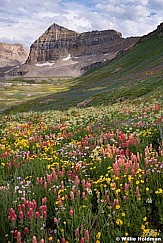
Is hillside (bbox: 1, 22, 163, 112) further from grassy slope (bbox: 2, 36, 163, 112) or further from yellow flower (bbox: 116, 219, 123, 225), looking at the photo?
yellow flower (bbox: 116, 219, 123, 225)

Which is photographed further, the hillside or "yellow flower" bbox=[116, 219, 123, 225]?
the hillside

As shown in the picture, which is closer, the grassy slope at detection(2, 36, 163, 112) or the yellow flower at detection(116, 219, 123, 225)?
the yellow flower at detection(116, 219, 123, 225)

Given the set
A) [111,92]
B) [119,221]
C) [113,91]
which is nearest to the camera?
[119,221]

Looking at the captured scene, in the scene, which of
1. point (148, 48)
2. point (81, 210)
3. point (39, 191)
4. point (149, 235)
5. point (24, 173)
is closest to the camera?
point (149, 235)

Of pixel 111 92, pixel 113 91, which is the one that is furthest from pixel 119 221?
pixel 113 91

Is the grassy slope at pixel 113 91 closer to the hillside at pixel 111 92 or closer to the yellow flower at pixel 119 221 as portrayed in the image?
the hillside at pixel 111 92

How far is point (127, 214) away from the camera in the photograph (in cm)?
417

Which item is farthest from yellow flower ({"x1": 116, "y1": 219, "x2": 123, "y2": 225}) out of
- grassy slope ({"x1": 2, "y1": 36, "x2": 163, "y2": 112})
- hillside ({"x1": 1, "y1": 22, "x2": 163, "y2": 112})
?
grassy slope ({"x1": 2, "y1": 36, "x2": 163, "y2": 112})

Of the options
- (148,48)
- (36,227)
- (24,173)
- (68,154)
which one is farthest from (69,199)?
(148,48)

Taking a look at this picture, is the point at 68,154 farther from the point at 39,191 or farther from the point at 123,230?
the point at 123,230

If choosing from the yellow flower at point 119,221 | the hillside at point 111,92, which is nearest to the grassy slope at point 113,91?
the hillside at point 111,92

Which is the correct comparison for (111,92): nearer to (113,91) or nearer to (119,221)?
(113,91)

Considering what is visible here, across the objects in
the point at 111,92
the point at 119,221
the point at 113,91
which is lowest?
the point at 119,221

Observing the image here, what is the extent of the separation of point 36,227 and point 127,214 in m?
1.17
